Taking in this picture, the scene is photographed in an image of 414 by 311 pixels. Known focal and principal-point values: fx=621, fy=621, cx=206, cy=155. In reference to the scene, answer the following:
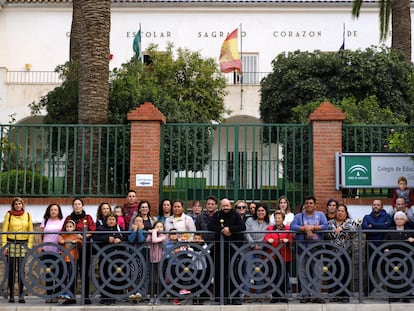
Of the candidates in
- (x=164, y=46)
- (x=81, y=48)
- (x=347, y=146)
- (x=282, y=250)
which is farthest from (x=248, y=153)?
(x=164, y=46)

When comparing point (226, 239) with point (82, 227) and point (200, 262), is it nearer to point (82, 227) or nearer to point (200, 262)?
point (200, 262)

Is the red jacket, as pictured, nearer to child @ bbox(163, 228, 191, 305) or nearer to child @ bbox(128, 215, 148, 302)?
child @ bbox(163, 228, 191, 305)

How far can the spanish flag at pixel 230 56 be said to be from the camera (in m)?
24.0

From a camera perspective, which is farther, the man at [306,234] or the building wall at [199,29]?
the building wall at [199,29]

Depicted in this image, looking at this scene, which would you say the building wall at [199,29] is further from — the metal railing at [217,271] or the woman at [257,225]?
the metal railing at [217,271]

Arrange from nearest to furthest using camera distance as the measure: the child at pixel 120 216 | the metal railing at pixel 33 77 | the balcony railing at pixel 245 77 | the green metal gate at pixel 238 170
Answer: the child at pixel 120 216 → the green metal gate at pixel 238 170 → the balcony railing at pixel 245 77 → the metal railing at pixel 33 77

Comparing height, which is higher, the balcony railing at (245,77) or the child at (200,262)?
the balcony railing at (245,77)

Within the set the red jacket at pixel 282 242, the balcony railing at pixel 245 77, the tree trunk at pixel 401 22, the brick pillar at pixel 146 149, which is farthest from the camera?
the balcony railing at pixel 245 77

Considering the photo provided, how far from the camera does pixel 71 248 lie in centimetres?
946

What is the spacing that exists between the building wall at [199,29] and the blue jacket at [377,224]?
69.5 ft

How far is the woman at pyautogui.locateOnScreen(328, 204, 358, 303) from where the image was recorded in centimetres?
945

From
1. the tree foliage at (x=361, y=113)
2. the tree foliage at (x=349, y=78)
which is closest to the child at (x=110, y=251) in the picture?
the tree foliage at (x=361, y=113)

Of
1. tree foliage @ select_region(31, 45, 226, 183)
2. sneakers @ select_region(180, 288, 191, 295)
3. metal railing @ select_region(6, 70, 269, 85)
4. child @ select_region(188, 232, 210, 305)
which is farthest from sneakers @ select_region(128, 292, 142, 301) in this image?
metal railing @ select_region(6, 70, 269, 85)

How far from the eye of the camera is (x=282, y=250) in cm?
973
